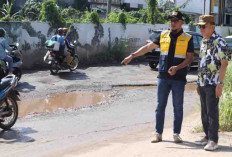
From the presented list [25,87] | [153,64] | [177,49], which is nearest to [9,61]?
[25,87]

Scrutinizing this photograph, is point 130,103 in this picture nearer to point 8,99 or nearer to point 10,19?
point 8,99

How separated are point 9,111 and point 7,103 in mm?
178

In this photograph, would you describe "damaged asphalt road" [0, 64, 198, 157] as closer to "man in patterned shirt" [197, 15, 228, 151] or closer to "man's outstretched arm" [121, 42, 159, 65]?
"man's outstretched arm" [121, 42, 159, 65]

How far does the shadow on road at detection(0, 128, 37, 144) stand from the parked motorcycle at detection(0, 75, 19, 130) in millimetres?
193

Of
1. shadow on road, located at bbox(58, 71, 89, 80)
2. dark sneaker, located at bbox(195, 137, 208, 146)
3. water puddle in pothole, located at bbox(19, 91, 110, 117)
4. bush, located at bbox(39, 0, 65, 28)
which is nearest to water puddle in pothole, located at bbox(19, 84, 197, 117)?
water puddle in pothole, located at bbox(19, 91, 110, 117)

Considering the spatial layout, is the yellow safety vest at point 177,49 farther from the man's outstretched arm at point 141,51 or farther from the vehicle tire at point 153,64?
the vehicle tire at point 153,64

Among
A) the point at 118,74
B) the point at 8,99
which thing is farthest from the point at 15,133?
the point at 118,74

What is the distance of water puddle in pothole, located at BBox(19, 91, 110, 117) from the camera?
9867 millimetres

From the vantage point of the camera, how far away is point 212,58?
19.1ft

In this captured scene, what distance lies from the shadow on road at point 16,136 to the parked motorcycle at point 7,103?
0.19 m

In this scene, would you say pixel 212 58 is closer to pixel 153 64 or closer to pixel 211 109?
pixel 211 109

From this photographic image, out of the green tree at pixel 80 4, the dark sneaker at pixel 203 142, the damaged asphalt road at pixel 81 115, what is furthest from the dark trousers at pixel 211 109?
the green tree at pixel 80 4

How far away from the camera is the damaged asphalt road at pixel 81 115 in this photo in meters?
6.92

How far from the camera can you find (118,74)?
51.7ft
